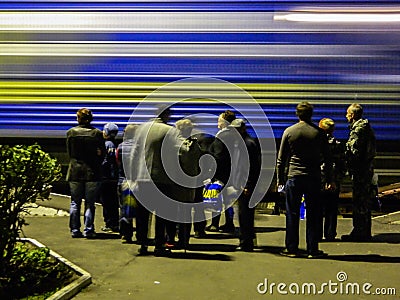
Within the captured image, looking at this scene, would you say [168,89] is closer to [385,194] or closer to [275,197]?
[275,197]

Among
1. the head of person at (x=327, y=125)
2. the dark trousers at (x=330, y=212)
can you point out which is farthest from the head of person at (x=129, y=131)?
the dark trousers at (x=330, y=212)

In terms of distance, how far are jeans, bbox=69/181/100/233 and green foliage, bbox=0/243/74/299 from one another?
60.9 inches

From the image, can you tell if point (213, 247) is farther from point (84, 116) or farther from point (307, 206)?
point (84, 116)

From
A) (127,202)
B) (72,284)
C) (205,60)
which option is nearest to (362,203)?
(205,60)

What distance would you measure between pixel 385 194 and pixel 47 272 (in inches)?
199

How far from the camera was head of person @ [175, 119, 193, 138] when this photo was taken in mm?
7148

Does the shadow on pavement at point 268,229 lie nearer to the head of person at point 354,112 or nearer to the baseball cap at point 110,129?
the head of person at point 354,112

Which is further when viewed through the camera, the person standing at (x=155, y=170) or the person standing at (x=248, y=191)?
the person standing at (x=248, y=191)

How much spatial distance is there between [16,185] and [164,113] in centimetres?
211

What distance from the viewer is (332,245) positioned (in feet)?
24.6

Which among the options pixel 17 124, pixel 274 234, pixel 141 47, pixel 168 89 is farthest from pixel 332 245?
pixel 17 124

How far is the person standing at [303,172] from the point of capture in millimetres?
6785

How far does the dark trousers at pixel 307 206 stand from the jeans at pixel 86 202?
2.27 m

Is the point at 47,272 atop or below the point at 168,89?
below
